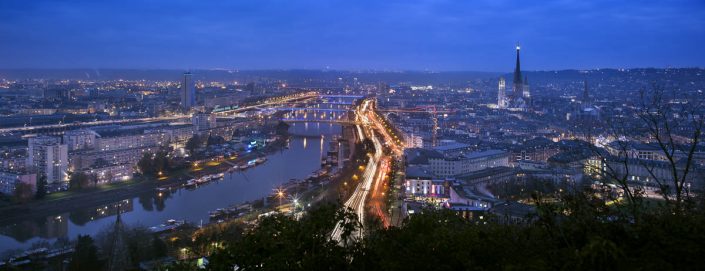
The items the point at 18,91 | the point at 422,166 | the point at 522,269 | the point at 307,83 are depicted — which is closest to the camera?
the point at 522,269

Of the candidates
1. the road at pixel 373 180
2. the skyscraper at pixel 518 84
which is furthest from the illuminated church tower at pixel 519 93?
the road at pixel 373 180

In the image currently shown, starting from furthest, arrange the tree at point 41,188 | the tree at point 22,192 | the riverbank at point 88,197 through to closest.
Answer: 1. the tree at point 41,188
2. the tree at point 22,192
3. the riverbank at point 88,197

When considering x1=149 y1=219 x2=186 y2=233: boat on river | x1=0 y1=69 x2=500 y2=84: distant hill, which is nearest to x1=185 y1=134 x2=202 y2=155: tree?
x1=149 y1=219 x2=186 y2=233: boat on river

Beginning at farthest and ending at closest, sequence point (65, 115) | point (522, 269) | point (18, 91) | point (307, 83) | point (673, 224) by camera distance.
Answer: point (307, 83)
point (18, 91)
point (65, 115)
point (673, 224)
point (522, 269)

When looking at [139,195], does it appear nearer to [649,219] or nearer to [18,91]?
[649,219]

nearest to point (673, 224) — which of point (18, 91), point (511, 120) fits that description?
point (511, 120)

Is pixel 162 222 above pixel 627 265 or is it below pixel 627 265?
below

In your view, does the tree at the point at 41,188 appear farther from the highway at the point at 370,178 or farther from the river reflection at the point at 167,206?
the highway at the point at 370,178
